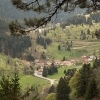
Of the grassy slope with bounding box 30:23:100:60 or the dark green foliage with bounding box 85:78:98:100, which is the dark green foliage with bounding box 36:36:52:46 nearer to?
the grassy slope with bounding box 30:23:100:60

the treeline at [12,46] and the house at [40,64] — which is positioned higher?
the treeline at [12,46]

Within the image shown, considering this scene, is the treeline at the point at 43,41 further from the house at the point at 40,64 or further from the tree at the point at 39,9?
the tree at the point at 39,9

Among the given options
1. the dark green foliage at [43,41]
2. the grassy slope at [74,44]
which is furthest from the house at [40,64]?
the dark green foliage at [43,41]

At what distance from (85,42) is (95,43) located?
7570 mm

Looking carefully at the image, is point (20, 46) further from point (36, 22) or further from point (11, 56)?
point (36, 22)

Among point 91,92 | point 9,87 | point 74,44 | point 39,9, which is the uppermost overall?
point 39,9

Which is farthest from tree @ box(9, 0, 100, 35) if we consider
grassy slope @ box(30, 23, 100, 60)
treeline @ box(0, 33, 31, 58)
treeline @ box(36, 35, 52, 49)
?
treeline @ box(36, 35, 52, 49)

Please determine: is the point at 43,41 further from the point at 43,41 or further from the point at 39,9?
the point at 39,9

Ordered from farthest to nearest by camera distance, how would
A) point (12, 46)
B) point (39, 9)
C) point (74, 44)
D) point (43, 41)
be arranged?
point (74, 44), point (43, 41), point (12, 46), point (39, 9)

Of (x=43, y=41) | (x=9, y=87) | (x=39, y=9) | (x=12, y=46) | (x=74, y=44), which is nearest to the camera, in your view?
(x=9, y=87)

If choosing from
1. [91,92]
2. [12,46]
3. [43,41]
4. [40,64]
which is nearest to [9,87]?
[91,92]

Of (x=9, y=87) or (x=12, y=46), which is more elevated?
(x=9, y=87)

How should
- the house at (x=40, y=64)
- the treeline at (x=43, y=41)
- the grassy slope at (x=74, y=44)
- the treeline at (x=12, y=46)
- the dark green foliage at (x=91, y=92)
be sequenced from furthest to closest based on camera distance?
the treeline at (x=43, y=41) → the grassy slope at (x=74, y=44) → the treeline at (x=12, y=46) → the house at (x=40, y=64) → the dark green foliage at (x=91, y=92)

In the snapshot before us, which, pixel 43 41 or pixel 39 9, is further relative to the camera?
pixel 43 41
